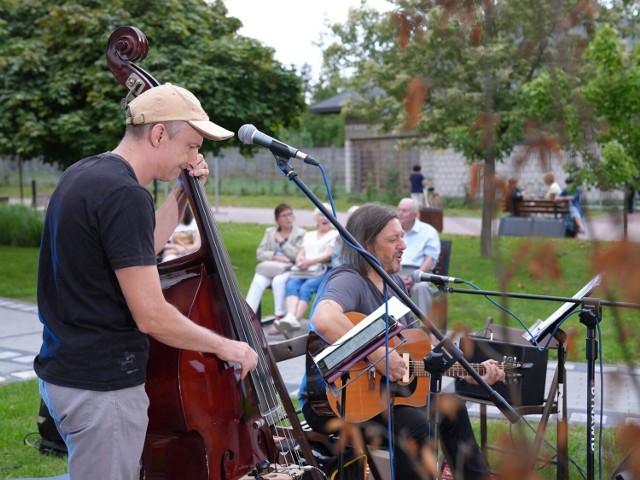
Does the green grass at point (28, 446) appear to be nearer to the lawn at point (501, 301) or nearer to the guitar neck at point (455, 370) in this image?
the lawn at point (501, 301)

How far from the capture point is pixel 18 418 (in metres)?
5.70

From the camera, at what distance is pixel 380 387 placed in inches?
165

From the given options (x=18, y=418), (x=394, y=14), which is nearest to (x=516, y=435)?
(x=394, y=14)

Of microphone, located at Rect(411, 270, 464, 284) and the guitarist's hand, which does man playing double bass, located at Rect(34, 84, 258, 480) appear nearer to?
microphone, located at Rect(411, 270, 464, 284)

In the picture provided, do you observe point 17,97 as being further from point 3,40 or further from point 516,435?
point 516,435

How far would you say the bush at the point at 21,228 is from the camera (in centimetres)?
1566

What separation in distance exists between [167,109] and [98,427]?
41.5 inches

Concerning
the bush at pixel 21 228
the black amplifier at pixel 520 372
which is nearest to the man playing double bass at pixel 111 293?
the black amplifier at pixel 520 372

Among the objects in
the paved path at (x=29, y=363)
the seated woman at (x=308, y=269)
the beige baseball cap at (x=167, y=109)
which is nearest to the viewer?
the beige baseball cap at (x=167, y=109)

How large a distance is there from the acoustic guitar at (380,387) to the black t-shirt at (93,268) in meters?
1.56

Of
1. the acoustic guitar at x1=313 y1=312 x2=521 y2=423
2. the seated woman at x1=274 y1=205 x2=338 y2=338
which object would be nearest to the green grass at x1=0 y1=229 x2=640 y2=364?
the acoustic guitar at x1=313 y1=312 x2=521 y2=423

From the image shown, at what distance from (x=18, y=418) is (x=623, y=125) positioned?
8.84 metres

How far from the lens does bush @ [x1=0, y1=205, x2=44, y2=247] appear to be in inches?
616

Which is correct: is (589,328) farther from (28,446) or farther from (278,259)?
(278,259)
